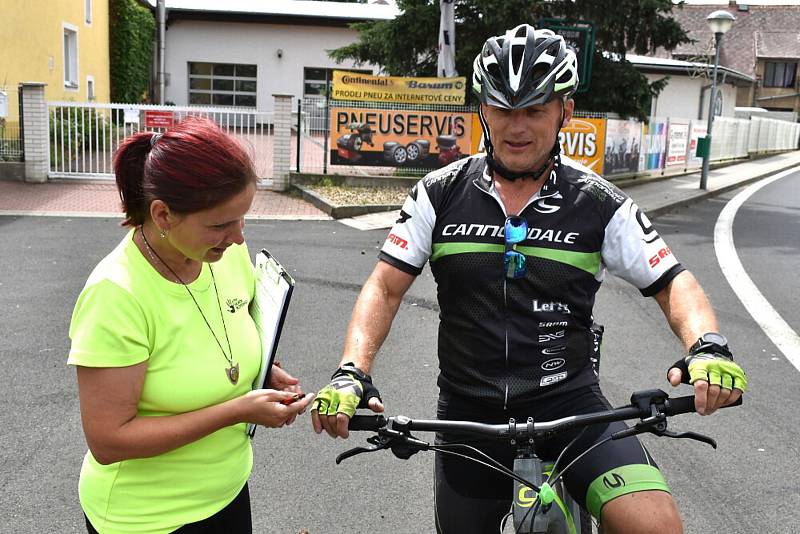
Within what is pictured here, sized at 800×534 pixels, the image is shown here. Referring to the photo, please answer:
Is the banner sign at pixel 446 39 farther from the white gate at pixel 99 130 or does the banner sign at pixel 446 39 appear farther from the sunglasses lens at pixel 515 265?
the sunglasses lens at pixel 515 265

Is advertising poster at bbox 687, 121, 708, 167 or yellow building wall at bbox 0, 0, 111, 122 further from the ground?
yellow building wall at bbox 0, 0, 111, 122

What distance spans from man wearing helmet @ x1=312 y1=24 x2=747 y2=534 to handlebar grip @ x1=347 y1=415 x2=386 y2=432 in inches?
14.4

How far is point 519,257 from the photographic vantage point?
271 centimetres

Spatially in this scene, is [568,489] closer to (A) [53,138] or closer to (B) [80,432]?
(B) [80,432]

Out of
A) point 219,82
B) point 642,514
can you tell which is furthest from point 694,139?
point 642,514

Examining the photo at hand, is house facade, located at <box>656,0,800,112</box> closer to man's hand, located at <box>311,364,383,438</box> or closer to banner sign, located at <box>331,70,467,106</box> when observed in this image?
banner sign, located at <box>331,70,467,106</box>

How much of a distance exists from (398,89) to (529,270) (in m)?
16.5

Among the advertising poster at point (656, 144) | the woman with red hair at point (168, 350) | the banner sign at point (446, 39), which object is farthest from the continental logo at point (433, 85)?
the woman with red hair at point (168, 350)

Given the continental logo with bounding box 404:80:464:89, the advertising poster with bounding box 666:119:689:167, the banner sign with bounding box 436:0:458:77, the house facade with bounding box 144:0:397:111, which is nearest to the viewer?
the continental logo with bounding box 404:80:464:89

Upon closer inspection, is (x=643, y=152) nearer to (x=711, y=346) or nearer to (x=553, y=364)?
(x=553, y=364)

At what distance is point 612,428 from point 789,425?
3.25 m

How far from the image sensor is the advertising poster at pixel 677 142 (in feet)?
87.0

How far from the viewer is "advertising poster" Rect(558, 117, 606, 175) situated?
20.1 metres

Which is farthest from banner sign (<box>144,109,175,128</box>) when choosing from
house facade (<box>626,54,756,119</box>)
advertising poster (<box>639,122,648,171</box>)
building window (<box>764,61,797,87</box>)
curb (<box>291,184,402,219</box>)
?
building window (<box>764,61,797,87</box>)
